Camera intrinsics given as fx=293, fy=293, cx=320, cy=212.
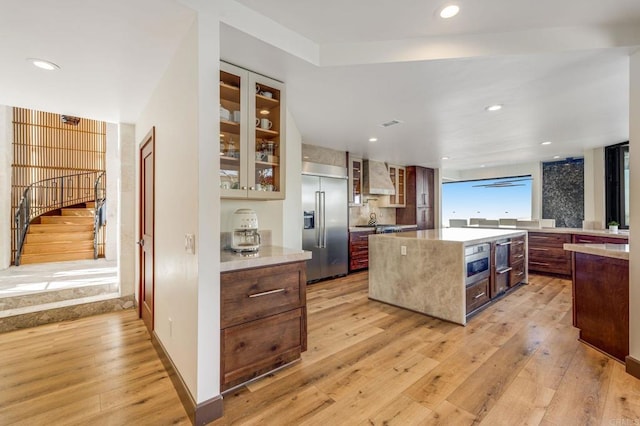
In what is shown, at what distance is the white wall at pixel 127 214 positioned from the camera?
3723 millimetres

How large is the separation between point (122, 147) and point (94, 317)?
2074mm

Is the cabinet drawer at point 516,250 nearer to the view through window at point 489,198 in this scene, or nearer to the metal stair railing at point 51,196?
the view through window at point 489,198

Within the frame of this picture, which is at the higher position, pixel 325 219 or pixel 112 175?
pixel 112 175

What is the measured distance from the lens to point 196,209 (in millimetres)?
1678

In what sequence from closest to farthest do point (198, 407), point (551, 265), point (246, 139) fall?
point (198, 407)
point (246, 139)
point (551, 265)

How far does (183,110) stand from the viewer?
188cm

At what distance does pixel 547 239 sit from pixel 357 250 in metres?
3.46

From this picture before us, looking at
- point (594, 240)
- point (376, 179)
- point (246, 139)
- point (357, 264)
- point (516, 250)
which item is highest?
point (376, 179)

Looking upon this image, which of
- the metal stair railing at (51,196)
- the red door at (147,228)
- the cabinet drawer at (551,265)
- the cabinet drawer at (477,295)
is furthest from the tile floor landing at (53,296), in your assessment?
the cabinet drawer at (551,265)

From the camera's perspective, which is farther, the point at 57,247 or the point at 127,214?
the point at 57,247

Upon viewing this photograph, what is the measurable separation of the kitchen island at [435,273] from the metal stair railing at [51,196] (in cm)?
602

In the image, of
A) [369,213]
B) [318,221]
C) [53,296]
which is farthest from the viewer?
[369,213]

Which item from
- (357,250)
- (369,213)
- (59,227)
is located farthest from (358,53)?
(59,227)

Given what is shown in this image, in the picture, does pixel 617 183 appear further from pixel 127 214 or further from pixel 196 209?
pixel 127 214
